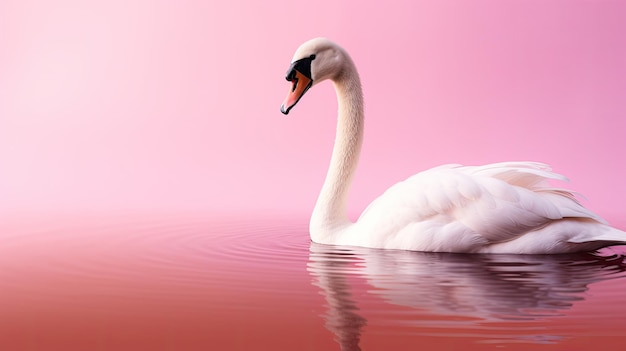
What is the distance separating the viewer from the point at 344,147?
5.57 m

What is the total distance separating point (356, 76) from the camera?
18.2ft

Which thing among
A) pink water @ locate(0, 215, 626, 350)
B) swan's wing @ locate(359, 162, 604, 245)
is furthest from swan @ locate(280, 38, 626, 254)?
pink water @ locate(0, 215, 626, 350)

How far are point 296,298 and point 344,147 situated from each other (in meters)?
2.55

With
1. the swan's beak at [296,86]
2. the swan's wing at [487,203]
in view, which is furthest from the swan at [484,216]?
the swan's beak at [296,86]

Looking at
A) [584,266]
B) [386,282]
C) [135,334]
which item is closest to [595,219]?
[584,266]

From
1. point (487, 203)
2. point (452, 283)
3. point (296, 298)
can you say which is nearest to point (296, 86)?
point (487, 203)

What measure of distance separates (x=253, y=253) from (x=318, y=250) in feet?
1.64

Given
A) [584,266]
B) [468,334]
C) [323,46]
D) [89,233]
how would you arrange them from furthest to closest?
[89,233]
[323,46]
[584,266]
[468,334]

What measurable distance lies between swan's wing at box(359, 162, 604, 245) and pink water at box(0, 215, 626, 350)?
0.20m

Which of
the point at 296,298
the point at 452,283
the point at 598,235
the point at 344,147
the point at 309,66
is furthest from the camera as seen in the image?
the point at 344,147

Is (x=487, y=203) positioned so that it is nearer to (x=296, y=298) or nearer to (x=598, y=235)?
(x=598, y=235)

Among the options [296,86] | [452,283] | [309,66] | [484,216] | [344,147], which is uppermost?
[309,66]

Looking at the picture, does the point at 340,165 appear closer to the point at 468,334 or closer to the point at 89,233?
the point at 89,233

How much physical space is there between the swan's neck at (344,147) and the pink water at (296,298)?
0.47 m
